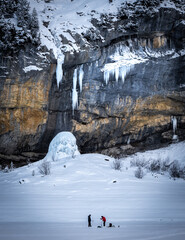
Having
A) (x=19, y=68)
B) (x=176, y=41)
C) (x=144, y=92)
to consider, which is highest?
(x=176, y=41)

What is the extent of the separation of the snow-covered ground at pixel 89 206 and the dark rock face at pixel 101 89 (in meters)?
13.7

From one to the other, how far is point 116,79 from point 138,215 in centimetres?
1998

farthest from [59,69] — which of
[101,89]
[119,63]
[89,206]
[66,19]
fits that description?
[89,206]

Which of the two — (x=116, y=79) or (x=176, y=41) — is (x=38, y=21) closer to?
(x=116, y=79)

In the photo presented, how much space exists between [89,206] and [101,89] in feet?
62.9

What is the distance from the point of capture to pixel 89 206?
259 inches

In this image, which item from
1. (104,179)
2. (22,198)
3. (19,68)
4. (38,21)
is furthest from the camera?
(38,21)

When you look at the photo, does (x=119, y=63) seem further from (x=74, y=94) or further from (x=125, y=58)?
(x=74, y=94)

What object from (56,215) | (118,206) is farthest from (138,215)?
(56,215)

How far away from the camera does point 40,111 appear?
24688mm

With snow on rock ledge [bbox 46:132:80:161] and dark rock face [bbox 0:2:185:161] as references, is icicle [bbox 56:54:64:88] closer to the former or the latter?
dark rock face [bbox 0:2:185:161]

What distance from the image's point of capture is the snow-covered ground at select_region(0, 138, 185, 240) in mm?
4305

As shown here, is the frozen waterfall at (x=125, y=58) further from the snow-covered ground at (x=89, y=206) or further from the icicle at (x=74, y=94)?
the snow-covered ground at (x=89, y=206)

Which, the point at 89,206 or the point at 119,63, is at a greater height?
the point at 119,63
